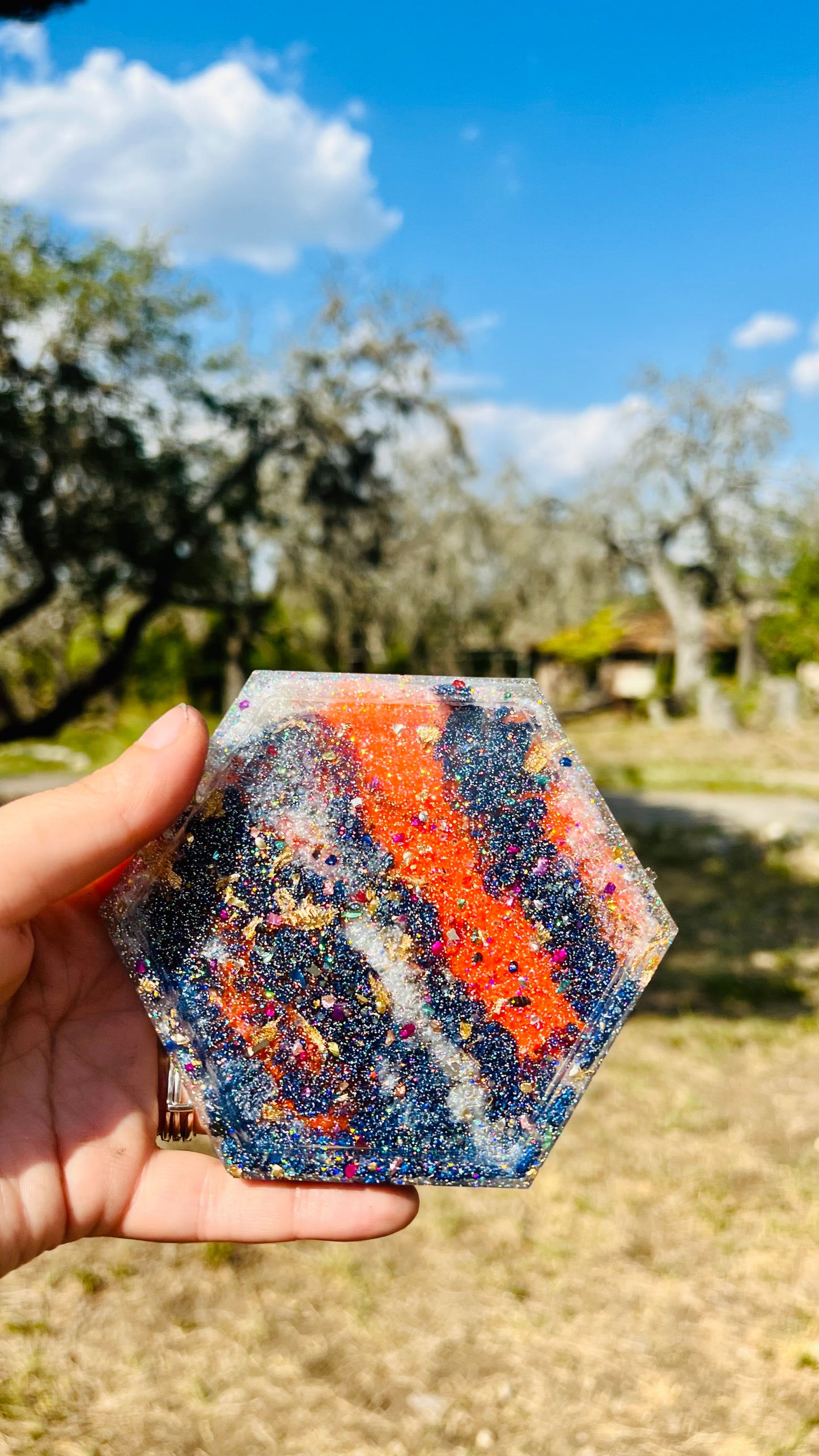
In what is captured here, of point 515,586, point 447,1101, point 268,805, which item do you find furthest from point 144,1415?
point 515,586

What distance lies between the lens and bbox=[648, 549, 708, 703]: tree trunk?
26.9 meters

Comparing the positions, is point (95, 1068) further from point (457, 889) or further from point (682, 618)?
point (682, 618)

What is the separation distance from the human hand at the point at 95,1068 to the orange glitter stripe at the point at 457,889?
0.98 feet

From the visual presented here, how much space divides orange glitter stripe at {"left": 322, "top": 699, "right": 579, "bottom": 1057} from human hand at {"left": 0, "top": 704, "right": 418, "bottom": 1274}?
30cm

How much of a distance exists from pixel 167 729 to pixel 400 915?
456 millimetres

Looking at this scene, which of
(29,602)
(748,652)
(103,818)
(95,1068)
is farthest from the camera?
(748,652)

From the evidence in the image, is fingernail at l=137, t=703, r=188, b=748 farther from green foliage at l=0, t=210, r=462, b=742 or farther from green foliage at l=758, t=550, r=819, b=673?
green foliage at l=758, t=550, r=819, b=673

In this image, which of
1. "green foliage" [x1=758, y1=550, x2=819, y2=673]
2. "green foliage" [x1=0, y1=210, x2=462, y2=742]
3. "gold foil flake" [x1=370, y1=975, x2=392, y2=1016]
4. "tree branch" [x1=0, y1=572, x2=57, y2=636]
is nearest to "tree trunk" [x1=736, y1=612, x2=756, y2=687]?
"green foliage" [x1=758, y1=550, x2=819, y2=673]

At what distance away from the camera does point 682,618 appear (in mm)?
27094

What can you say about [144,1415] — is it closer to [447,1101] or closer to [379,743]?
[447,1101]

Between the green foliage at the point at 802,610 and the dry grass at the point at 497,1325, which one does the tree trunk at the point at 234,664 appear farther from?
the green foliage at the point at 802,610

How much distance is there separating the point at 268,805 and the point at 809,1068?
4.67m

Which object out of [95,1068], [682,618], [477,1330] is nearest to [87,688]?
[477,1330]

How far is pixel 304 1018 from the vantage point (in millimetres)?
1590
